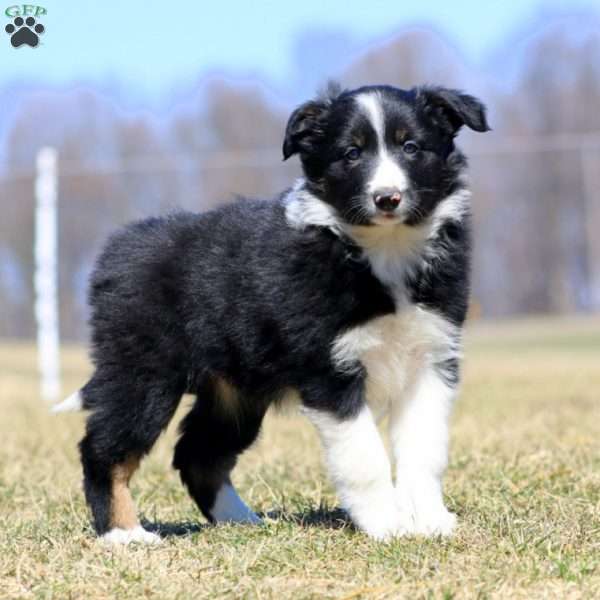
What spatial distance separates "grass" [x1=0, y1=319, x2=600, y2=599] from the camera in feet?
10.8

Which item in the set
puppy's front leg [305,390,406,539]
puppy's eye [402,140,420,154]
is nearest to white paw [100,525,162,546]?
puppy's front leg [305,390,406,539]

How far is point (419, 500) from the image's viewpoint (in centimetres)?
401

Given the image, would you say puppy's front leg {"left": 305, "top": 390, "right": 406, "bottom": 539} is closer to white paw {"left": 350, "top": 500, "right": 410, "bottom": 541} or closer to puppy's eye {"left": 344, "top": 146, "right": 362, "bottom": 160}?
white paw {"left": 350, "top": 500, "right": 410, "bottom": 541}

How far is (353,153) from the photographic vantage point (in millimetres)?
4141

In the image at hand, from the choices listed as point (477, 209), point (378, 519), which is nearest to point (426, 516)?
point (378, 519)

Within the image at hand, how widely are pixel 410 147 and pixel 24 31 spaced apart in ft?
11.7

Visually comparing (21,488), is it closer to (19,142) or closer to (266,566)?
(266,566)

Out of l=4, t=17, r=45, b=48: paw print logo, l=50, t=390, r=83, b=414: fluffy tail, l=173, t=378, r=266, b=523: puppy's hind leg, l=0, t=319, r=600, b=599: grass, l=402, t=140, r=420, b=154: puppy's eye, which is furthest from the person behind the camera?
l=4, t=17, r=45, b=48: paw print logo

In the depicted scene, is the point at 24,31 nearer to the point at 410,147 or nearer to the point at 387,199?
the point at 410,147

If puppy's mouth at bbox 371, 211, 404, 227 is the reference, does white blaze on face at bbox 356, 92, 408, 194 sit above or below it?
above

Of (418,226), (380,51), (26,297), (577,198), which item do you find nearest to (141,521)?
(418,226)

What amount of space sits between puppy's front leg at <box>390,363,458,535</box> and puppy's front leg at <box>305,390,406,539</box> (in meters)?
0.12

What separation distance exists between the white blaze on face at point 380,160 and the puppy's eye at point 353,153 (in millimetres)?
86

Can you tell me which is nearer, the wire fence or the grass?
the grass
